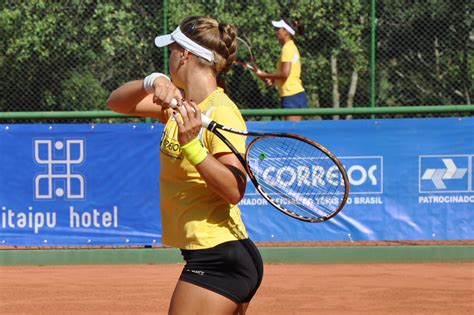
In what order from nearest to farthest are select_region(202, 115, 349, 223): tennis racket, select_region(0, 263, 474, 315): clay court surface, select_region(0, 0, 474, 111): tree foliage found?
select_region(202, 115, 349, 223): tennis racket
select_region(0, 263, 474, 315): clay court surface
select_region(0, 0, 474, 111): tree foliage

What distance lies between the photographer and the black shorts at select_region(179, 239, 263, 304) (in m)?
4.06

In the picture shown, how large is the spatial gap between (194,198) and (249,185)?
18.6 ft

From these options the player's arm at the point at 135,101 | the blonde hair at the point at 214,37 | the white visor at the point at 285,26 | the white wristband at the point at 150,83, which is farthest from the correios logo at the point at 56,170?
the blonde hair at the point at 214,37

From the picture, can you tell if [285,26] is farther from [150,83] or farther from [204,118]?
[204,118]

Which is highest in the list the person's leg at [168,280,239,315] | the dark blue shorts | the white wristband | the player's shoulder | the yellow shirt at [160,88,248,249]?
the white wristband

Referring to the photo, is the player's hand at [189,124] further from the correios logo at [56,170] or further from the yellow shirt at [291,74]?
the yellow shirt at [291,74]

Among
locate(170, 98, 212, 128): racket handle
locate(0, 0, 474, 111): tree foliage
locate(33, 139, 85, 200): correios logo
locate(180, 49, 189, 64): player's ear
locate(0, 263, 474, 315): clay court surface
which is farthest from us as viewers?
locate(0, 0, 474, 111): tree foliage

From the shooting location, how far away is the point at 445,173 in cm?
984

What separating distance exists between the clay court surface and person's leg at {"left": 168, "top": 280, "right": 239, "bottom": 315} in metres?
3.54

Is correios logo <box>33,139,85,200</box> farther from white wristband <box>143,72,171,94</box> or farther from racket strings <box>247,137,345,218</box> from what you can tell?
white wristband <box>143,72,171,94</box>

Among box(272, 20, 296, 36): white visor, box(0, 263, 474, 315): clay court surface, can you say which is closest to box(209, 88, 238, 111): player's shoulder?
box(0, 263, 474, 315): clay court surface

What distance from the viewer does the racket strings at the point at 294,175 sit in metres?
4.47

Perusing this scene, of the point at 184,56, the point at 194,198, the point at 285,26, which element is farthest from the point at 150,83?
the point at 285,26

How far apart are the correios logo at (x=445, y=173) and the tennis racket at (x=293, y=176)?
189 inches
